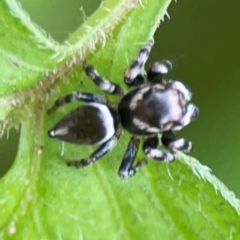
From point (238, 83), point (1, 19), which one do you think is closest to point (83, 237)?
point (1, 19)

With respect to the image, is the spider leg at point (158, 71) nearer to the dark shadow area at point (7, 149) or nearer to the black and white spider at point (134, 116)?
the black and white spider at point (134, 116)

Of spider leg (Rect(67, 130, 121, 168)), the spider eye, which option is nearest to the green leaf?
spider leg (Rect(67, 130, 121, 168))

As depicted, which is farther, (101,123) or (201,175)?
(101,123)

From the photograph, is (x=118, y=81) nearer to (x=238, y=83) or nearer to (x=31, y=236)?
(x=31, y=236)

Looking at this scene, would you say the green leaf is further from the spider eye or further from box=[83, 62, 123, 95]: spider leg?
the spider eye

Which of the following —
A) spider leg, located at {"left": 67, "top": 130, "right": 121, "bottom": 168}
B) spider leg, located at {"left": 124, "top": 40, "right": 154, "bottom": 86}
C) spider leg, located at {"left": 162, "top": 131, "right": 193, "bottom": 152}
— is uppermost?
spider leg, located at {"left": 124, "top": 40, "right": 154, "bottom": 86}

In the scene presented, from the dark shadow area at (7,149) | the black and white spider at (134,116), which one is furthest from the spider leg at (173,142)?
the dark shadow area at (7,149)

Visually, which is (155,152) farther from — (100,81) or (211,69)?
(211,69)
